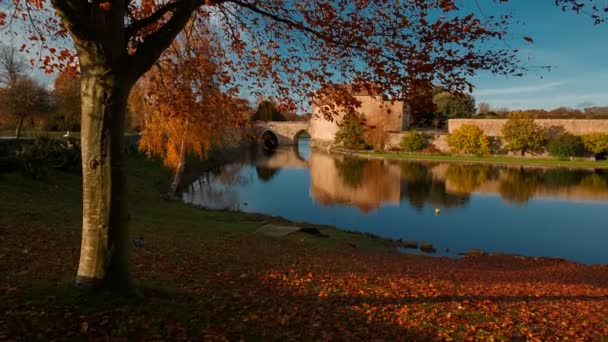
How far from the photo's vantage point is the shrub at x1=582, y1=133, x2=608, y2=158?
5012cm

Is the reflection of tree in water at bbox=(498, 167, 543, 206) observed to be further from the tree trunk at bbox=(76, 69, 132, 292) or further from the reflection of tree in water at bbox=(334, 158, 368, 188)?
the tree trunk at bbox=(76, 69, 132, 292)

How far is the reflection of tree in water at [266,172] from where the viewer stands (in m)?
33.5

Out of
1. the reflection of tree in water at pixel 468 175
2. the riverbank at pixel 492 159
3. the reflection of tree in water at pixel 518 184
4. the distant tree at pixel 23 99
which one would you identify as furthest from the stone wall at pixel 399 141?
the distant tree at pixel 23 99

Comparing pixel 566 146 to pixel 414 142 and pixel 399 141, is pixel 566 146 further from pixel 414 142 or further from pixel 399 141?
pixel 399 141

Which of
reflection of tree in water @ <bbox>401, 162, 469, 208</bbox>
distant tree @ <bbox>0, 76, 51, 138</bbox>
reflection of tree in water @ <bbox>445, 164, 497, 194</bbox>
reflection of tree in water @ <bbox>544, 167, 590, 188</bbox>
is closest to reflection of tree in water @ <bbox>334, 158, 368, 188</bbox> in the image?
reflection of tree in water @ <bbox>401, 162, 469, 208</bbox>

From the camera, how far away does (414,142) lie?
5878 centimetres

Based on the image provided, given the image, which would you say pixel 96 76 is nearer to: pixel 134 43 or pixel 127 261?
pixel 127 261

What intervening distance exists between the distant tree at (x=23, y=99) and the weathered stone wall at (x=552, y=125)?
52.6 metres

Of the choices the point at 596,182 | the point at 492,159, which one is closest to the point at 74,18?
the point at 596,182

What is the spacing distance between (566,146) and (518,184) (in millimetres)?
24998

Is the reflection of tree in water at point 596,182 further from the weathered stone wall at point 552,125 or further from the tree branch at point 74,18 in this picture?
the tree branch at point 74,18

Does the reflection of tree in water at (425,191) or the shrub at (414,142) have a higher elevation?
the shrub at (414,142)

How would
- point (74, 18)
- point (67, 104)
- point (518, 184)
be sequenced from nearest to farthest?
point (74, 18) → point (518, 184) → point (67, 104)

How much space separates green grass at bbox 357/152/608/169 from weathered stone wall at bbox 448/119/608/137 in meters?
6.53
